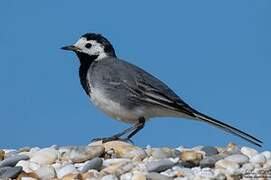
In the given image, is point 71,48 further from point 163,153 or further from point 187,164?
point 187,164

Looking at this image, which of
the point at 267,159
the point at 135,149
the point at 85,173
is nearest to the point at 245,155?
the point at 267,159

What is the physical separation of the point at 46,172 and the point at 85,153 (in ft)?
1.92

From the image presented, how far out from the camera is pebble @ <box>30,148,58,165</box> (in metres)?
9.54

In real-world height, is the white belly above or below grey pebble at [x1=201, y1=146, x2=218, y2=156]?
above

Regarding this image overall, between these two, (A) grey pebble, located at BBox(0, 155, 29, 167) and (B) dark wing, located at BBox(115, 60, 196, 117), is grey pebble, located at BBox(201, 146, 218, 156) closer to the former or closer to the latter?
(B) dark wing, located at BBox(115, 60, 196, 117)

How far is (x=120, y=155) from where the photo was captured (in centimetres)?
957

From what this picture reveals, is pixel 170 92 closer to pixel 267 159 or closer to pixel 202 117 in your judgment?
pixel 202 117

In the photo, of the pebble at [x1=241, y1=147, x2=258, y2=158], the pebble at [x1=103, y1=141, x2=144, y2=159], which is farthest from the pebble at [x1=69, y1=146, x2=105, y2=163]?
the pebble at [x1=241, y1=147, x2=258, y2=158]

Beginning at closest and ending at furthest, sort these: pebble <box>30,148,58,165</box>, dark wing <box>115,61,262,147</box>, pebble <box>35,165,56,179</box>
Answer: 1. pebble <box>35,165,56,179</box>
2. pebble <box>30,148,58,165</box>
3. dark wing <box>115,61,262,147</box>

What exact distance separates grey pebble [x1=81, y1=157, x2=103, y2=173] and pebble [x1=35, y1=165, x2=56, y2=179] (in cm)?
32

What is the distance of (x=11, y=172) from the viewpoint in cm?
898

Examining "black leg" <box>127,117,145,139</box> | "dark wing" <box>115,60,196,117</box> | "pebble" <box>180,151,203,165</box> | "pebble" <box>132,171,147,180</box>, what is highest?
"dark wing" <box>115,60,196,117</box>

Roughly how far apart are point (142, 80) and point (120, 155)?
219 centimetres

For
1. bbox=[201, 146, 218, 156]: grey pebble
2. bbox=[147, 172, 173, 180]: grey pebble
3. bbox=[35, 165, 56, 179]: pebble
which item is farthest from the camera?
bbox=[201, 146, 218, 156]: grey pebble
